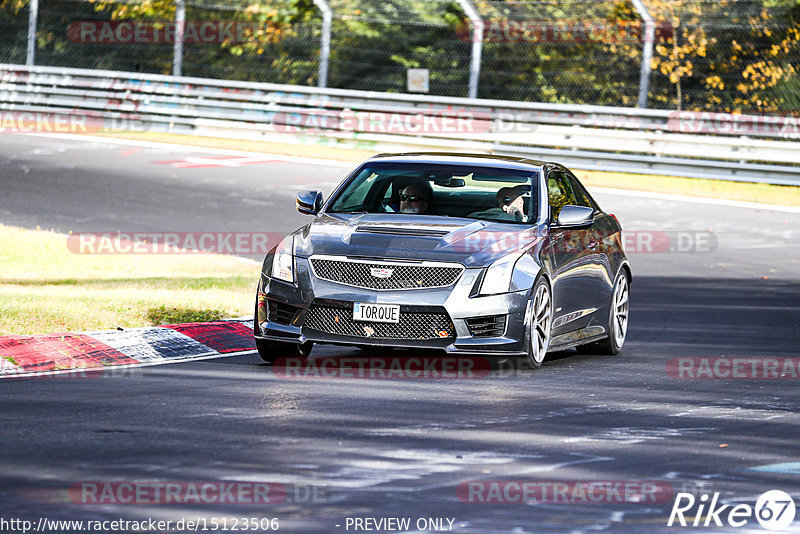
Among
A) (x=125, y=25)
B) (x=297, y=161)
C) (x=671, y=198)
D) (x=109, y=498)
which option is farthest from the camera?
(x=125, y=25)

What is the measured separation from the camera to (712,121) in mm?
24062

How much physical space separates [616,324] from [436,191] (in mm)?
1905

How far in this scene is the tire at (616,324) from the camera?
37.7 ft

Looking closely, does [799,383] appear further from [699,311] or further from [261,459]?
[261,459]

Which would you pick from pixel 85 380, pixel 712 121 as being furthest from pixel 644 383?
pixel 712 121

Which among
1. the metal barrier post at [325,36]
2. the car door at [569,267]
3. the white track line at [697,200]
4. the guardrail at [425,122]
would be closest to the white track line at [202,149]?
the guardrail at [425,122]

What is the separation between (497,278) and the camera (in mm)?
9656

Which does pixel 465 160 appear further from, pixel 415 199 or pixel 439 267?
pixel 439 267

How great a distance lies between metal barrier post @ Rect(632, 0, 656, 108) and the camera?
79.9ft

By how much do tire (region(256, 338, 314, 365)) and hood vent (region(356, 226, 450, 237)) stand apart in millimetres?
906

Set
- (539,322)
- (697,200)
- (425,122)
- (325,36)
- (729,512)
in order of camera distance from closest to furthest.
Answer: (729,512), (539,322), (697,200), (425,122), (325,36)

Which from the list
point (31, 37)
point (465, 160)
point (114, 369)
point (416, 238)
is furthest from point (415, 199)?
point (31, 37)

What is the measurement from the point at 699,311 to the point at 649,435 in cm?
629

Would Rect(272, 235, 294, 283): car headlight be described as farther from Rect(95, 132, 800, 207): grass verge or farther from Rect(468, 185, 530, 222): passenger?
Rect(95, 132, 800, 207): grass verge
